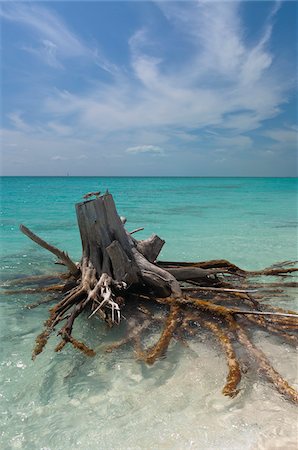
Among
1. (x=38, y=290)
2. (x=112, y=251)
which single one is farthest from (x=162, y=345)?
(x=38, y=290)

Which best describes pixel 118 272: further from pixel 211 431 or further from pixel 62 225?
pixel 62 225

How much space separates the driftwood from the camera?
432cm

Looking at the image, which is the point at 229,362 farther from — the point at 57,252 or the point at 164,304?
the point at 57,252

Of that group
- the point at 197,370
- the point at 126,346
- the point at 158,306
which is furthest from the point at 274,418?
the point at 158,306

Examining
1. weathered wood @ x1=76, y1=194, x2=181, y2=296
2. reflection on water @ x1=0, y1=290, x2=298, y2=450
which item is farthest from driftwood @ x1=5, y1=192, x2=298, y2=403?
reflection on water @ x1=0, y1=290, x2=298, y2=450

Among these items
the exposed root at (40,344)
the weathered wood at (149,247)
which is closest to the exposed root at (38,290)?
the weathered wood at (149,247)

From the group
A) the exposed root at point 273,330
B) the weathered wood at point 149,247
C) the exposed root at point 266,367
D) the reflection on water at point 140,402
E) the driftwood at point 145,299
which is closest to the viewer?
the reflection on water at point 140,402

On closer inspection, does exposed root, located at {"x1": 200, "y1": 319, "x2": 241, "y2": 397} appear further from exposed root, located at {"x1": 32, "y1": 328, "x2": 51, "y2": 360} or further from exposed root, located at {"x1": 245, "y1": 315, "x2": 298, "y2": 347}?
exposed root, located at {"x1": 32, "y1": 328, "x2": 51, "y2": 360}

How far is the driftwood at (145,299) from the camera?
14.2ft

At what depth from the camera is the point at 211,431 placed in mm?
3090

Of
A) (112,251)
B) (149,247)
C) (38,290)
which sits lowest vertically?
(38,290)

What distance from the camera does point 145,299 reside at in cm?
568

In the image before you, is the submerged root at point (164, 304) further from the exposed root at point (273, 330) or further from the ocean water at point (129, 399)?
the ocean water at point (129, 399)

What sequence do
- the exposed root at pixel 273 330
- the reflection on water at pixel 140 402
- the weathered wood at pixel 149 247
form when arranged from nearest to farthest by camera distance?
the reflection on water at pixel 140 402
the exposed root at pixel 273 330
the weathered wood at pixel 149 247
